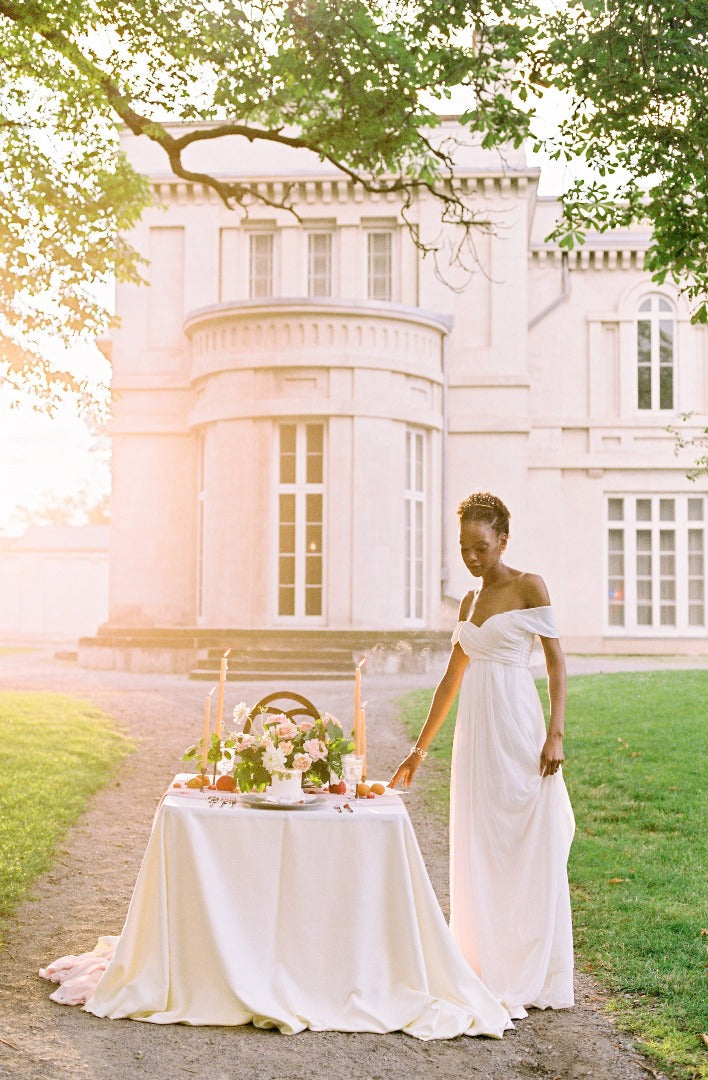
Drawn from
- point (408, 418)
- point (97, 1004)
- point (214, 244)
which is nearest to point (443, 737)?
point (97, 1004)

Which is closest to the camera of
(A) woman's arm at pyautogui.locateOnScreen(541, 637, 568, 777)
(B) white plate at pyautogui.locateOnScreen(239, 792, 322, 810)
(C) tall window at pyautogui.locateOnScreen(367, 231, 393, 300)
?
(B) white plate at pyautogui.locateOnScreen(239, 792, 322, 810)

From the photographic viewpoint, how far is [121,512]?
79.7 feet

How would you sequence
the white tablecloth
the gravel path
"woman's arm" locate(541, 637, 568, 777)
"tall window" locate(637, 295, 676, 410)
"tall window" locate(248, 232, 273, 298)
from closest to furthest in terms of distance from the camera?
the gravel path → the white tablecloth → "woman's arm" locate(541, 637, 568, 777) → "tall window" locate(248, 232, 273, 298) → "tall window" locate(637, 295, 676, 410)

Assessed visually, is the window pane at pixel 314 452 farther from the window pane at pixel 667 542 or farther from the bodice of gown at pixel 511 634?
the bodice of gown at pixel 511 634

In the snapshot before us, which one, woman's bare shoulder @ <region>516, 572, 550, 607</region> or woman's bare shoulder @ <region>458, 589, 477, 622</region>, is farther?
woman's bare shoulder @ <region>458, 589, 477, 622</region>

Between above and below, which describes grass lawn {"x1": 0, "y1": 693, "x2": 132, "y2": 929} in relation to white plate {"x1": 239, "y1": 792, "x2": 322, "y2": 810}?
below

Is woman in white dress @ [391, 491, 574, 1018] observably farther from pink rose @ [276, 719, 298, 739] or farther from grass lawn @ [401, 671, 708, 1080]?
pink rose @ [276, 719, 298, 739]

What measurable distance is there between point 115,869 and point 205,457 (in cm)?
1528

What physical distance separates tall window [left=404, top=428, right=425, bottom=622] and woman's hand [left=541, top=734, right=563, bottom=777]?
54.1 ft

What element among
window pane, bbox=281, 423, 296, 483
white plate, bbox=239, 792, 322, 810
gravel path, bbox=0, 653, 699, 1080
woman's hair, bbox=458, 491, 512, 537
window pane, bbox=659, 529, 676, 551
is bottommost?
gravel path, bbox=0, 653, 699, 1080

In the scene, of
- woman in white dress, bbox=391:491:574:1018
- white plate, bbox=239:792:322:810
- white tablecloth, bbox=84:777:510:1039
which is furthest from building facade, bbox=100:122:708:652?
white tablecloth, bbox=84:777:510:1039

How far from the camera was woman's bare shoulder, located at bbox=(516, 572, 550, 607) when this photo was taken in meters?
5.05

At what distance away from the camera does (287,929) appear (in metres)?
4.57

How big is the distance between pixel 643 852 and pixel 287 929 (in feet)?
11.9
